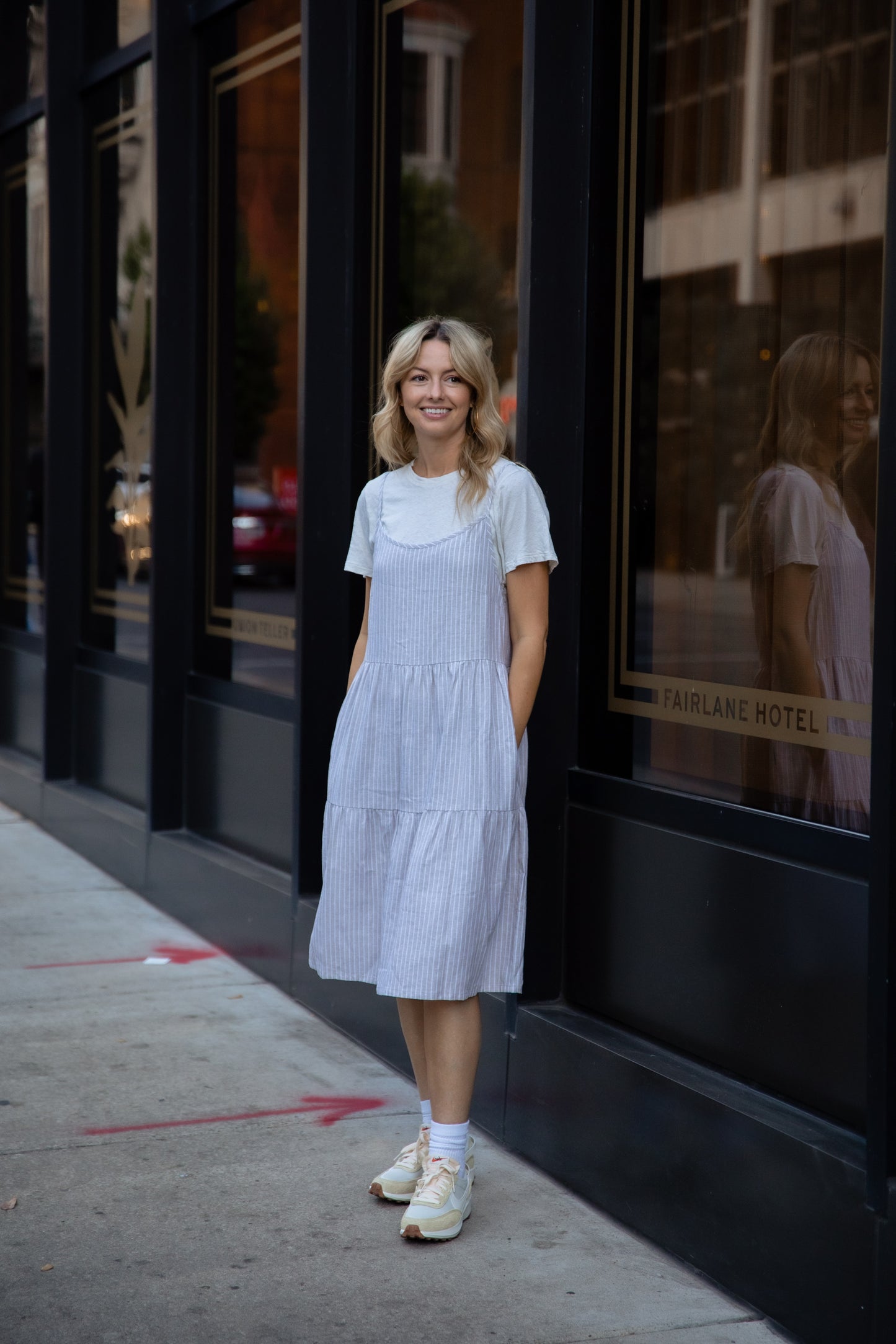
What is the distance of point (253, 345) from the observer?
7281mm

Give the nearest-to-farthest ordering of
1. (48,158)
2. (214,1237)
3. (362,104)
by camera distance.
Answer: (214,1237)
(362,104)
(48,158)

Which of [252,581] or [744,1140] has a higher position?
[252,581]

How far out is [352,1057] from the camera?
5.10 meters

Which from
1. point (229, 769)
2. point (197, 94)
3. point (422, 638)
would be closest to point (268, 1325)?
point (422, 638)

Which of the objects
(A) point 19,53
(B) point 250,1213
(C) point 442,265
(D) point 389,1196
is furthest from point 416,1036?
(A) point 19,53

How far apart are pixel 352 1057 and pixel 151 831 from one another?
235 cm

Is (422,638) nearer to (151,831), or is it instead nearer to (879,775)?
(879,775)

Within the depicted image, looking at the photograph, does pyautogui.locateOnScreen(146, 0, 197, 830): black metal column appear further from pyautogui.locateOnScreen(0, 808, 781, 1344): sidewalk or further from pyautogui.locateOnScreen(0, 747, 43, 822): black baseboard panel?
pyautogui.locateOnScreen(0, 747, 43, 822): black baseboard panel

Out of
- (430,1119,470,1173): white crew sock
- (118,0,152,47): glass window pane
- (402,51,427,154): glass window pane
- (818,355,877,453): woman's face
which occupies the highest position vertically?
(118,0,152,47): glass window pane

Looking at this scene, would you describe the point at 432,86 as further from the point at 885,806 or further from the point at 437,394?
the point at 885,806

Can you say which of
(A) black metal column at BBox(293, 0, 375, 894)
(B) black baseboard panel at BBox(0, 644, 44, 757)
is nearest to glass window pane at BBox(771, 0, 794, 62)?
(A) black metal column at BBox(293, 0, 375, 894)

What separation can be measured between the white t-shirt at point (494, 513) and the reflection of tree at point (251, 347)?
3.28 m

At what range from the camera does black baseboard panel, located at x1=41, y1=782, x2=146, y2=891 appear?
24.2 feet

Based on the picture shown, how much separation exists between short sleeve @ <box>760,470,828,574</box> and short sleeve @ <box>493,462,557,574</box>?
1.83 ft
